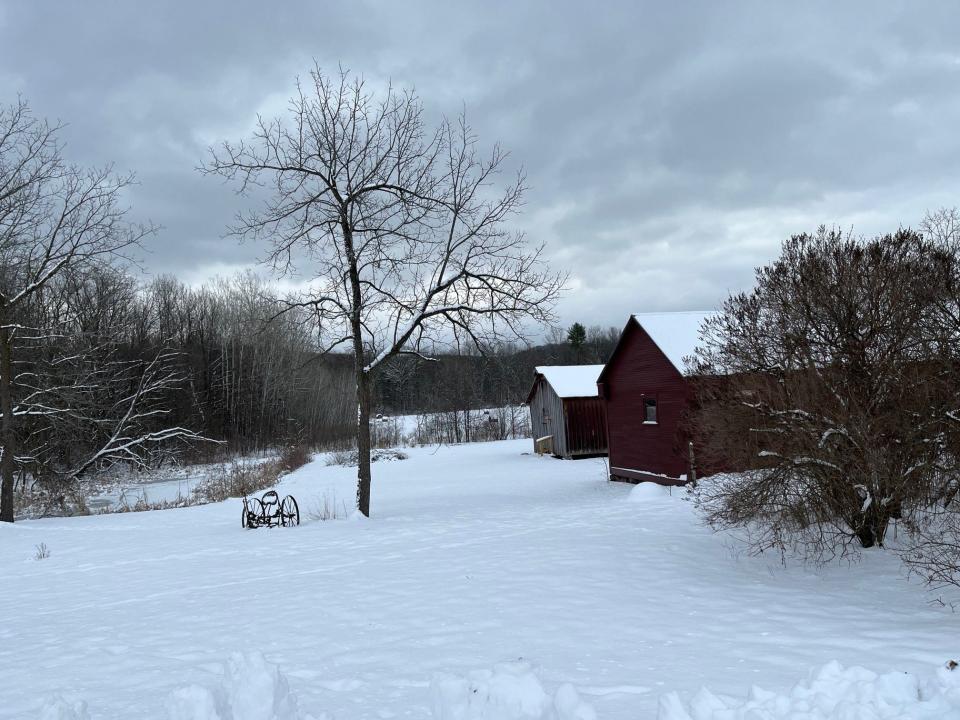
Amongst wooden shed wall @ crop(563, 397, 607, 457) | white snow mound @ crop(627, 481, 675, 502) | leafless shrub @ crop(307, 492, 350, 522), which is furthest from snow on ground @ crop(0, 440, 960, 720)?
wooden shed wall @ crop(563, 397, 607, 457)

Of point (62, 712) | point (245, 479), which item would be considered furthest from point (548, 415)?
point (62, 712)

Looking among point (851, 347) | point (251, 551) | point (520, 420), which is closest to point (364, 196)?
point (251, 551)

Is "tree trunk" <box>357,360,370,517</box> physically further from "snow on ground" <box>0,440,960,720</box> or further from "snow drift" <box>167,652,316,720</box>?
"snow drift" <box>167,652,316,720</box>

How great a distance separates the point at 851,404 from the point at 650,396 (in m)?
11.3

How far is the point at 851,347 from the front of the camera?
322 inches

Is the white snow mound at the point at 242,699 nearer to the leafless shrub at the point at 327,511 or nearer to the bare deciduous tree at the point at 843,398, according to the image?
the bare deciduous tree at the point at 843,398

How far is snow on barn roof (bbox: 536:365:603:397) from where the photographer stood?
3019 centimetres

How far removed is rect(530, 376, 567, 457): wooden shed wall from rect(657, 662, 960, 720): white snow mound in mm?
25806

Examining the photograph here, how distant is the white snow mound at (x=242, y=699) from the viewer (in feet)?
13.0

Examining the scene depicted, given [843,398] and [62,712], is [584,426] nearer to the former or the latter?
[843,398]

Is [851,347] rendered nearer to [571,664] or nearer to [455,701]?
[571,664]

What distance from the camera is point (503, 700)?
13.4 feet

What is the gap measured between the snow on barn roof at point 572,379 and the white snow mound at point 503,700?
84.6 ft

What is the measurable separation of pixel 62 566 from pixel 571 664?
9920mm
